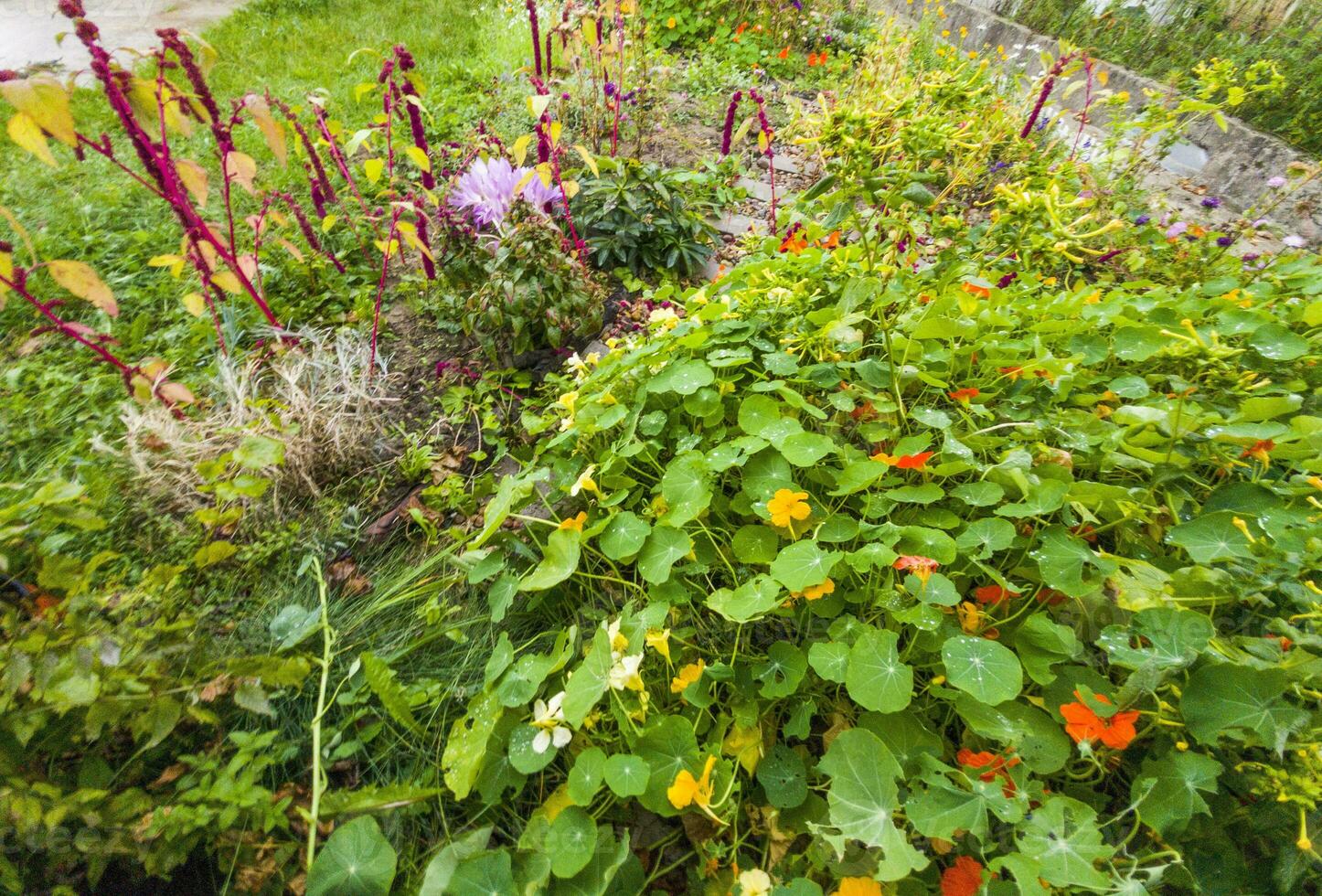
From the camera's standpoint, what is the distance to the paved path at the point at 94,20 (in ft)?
14.2

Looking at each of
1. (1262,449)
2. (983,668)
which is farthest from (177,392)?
(1262,449)

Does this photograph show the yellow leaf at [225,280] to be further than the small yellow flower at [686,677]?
Yes

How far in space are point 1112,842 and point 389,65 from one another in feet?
9.09

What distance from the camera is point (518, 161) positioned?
2268 mm

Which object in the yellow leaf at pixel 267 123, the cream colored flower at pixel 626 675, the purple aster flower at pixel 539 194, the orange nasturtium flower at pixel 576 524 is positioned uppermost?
the yellow leaf at pixel 267 123

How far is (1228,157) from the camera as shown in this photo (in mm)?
3760

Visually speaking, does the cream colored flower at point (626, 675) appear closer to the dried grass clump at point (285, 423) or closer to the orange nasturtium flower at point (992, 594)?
the orange nasturtium flower at point (992, 594)

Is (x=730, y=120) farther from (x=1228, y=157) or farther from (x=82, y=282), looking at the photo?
A: (x=1228, y=157)

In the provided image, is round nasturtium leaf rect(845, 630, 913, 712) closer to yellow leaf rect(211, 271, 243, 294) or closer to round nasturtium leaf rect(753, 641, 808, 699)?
round nasturtium leaf rect(753, 641, 808, 699)

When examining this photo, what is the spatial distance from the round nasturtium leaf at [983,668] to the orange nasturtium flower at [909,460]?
1.31 feet

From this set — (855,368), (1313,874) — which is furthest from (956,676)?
(855,368)

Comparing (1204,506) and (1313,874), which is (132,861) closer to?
(1313,874)

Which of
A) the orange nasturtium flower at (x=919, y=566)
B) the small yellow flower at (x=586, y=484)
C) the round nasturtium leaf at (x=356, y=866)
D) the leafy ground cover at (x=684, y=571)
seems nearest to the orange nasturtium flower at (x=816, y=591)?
the leafy ground cover at (x=684, y=571)

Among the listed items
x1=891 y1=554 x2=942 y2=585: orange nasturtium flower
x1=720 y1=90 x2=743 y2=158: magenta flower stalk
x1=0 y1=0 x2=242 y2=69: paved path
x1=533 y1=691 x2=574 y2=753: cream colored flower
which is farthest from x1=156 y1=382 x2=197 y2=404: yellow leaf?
x1=0 y1=0 x2=242 y2=69: paved path
